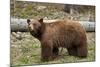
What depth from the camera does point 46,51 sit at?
2.31 m

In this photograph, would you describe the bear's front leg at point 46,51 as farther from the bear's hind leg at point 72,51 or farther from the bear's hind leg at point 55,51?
the bear's hind leg at point 72,51

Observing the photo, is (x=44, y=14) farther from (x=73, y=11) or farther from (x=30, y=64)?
(x=30, y=64)

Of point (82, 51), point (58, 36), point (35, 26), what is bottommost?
point (82, 51)

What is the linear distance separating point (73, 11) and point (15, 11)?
2.47 ft

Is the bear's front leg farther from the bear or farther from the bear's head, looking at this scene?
the bear's head

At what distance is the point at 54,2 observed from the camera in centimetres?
237

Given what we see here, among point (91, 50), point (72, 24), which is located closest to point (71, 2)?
point (72, 24)

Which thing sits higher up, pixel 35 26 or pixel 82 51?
pixel 35 26

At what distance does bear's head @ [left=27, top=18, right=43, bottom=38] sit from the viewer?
88.2 inches

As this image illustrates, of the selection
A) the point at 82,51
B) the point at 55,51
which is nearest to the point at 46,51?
the point at 55,51

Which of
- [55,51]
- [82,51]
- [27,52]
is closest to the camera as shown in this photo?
[27,52]

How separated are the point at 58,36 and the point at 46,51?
0.24m

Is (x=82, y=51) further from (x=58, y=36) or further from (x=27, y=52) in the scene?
(x=27, y=52)

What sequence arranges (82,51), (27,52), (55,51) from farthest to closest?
1. (82,51)
2. (55,51)
3. (27,52)
